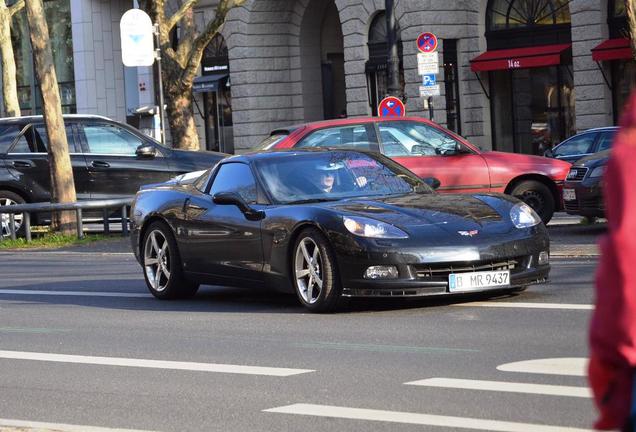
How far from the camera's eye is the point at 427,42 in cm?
2703

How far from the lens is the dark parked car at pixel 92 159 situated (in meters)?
23.3

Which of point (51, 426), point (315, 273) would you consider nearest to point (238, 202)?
point (315, 273)

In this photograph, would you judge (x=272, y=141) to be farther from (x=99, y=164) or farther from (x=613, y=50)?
(x=613, y=50)

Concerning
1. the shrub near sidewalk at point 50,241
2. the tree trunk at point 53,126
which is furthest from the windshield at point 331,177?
the tree trunk at point 53,126

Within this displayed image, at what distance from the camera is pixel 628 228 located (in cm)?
294

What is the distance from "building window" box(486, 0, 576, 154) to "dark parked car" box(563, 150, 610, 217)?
19.5 meters

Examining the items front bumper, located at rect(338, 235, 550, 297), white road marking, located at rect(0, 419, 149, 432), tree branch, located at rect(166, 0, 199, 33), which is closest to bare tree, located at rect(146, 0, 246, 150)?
tree branch, located at rect(166, 0, 199, 33)

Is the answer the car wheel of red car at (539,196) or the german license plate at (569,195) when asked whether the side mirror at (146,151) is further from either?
the german license plate at (569,195)

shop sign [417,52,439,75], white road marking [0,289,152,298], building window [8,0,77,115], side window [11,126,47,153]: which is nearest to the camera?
white road marking [0,289,152,298]

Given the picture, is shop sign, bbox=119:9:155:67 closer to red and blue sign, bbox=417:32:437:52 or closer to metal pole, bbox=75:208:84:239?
metal pole, bbox=75:208:84:239

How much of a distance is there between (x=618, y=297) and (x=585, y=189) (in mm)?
14779

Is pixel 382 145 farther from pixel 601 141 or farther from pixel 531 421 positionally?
pixel 531 421

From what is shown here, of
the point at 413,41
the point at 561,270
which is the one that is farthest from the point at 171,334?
the point at 413,41

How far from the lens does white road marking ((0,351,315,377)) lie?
8404 millimetres
